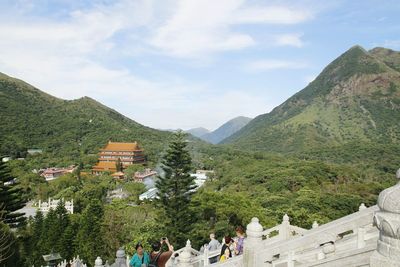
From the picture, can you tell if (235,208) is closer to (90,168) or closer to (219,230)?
(219,230)

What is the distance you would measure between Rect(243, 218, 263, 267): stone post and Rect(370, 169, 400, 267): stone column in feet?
6.54

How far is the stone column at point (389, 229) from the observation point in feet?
8.62

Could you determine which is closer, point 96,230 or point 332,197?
point 96,230

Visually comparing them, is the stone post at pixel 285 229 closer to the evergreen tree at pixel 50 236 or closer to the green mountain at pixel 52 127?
Result: the evergreen tree at pixel 50 236

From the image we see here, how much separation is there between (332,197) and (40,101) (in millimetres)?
102240

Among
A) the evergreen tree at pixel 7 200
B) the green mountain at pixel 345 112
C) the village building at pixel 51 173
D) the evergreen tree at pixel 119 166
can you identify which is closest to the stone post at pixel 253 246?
the evergreen tree at pixel 7 200

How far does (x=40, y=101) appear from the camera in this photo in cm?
11456

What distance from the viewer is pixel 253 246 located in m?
4.69

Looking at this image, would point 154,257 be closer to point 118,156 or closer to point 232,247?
point 232,247

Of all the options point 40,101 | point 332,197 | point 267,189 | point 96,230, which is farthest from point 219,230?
point 40,101

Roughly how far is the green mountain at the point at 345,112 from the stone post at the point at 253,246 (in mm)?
88976

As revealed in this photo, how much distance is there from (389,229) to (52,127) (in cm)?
10029

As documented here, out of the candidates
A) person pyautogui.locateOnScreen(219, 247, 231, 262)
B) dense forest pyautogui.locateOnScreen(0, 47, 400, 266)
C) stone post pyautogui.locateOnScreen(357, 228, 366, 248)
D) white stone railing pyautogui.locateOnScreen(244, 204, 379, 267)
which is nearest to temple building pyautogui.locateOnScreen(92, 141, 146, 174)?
dense forest pyautogui.locateOnScreen(0, 47, 400, 266)

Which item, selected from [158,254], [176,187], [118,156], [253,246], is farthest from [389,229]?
[118,156]
